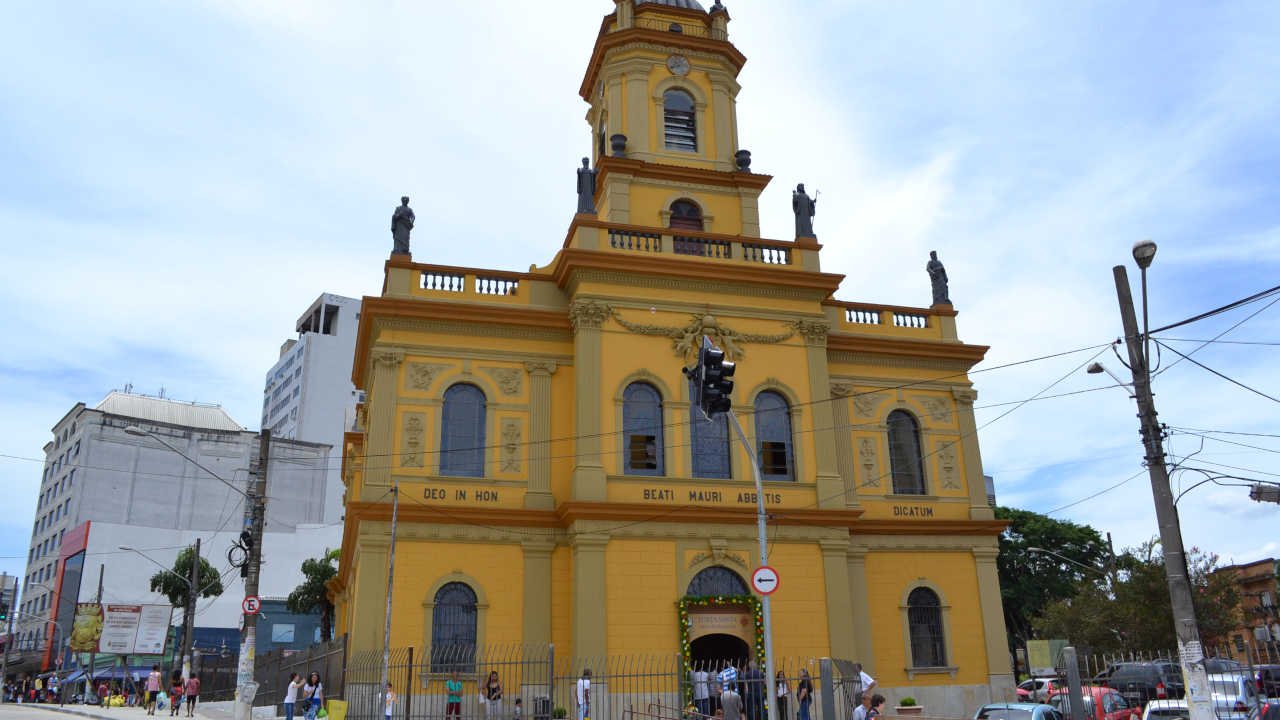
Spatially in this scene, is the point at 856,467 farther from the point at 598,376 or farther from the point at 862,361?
the point at 598,376

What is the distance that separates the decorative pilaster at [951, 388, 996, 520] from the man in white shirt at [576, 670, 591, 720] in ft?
45.7

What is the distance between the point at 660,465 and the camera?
27.3 metres

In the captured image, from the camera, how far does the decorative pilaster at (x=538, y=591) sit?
2592 centimetres

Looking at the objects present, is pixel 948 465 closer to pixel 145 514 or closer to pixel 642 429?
pixel 642 429

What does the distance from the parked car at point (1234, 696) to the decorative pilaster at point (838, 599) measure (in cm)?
858

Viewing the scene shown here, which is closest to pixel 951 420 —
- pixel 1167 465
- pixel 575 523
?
pixel 575 523

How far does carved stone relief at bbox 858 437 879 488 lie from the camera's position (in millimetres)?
30062

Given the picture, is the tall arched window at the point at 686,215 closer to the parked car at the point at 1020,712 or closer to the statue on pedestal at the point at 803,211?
the statue on pedestal at the point at 803,211

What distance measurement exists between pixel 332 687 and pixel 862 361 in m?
17.9

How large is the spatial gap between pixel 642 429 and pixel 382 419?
6931mm

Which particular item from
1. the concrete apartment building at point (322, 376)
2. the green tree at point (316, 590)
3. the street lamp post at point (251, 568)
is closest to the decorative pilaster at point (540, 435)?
the street lamp post at point (251, 568)

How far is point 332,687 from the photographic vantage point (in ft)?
84.9

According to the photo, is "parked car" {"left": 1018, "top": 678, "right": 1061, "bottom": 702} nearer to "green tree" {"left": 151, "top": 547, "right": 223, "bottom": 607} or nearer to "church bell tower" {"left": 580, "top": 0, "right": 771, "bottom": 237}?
"church bell tower" {"left": 580, "top": 0, "right": 771, "bottom": 237}

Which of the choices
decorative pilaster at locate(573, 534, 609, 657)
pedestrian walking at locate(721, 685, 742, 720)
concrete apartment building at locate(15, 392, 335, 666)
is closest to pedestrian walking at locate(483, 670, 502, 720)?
decorative pilaster at locate(573, 534, 609, 657)
